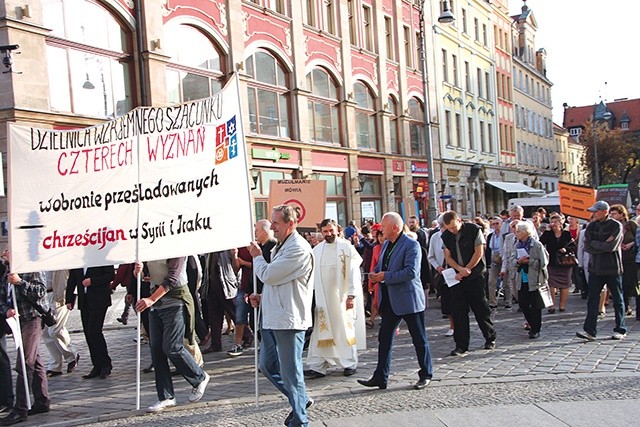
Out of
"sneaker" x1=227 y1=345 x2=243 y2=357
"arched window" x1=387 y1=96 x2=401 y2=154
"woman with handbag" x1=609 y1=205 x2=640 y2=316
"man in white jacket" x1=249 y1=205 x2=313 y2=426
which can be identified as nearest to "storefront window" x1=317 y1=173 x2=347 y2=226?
"arched window" x1=387 y1=96 x2=401 y2=154

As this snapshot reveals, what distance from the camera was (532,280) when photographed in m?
9.80

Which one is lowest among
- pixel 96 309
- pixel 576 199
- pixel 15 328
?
pixel 96 309

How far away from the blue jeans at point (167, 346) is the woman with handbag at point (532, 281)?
5138 mm

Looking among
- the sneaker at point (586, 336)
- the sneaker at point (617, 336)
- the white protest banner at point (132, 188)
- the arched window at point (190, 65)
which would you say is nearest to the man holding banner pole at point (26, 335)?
the white protest banner at point (132, 188)

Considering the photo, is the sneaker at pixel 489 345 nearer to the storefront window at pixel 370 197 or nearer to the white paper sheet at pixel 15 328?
the white paper sheet at pixel 15 328

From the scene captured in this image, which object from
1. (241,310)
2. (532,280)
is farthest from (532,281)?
(241,310)

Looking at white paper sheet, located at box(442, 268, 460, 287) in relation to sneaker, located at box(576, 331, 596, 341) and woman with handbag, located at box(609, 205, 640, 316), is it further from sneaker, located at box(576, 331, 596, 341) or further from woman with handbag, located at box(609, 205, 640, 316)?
woman with handbag, located at box(609, 205, 640, 316)

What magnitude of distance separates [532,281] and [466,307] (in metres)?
1.69

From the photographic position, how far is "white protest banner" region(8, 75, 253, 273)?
646 centimetres

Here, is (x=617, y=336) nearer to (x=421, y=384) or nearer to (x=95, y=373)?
(x=421, y=384)

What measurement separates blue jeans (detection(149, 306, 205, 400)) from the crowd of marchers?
11 mm

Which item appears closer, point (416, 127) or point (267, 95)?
point (267, 95)

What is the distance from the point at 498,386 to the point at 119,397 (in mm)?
3958

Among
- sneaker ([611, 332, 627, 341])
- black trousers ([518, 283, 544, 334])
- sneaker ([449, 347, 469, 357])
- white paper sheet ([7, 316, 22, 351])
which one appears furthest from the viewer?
black trousers ([518, 283, 544, 334])
